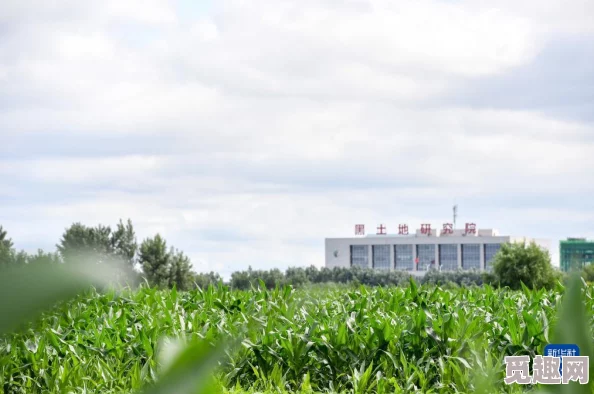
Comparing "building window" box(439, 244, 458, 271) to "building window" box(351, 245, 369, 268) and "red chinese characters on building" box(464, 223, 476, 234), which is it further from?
"building window" box(351, 245, 369, 268)

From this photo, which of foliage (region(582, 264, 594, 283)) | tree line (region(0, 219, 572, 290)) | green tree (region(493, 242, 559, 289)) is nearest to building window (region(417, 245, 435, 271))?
tree line (region(0, 219, 572, 290))

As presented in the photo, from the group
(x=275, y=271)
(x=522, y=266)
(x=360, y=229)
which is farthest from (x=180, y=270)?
(x=360, y=229)

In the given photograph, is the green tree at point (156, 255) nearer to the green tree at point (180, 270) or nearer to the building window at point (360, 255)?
the green tree at point (180, 270)

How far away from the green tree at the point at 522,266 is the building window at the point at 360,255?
54.8m

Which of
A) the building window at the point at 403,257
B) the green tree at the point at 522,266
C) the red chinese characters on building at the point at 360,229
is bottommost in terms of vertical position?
the building window at the point at 403,257

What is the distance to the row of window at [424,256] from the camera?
243 feet

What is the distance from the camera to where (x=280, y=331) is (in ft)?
16.0

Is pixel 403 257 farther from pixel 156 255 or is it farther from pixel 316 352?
pixel 316 352

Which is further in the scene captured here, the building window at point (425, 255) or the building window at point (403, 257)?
the building window at point (403, 257)

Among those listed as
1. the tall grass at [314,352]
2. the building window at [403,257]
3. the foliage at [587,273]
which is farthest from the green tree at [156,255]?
the building window at [403,257]

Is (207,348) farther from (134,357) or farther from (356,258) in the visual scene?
(356,258)

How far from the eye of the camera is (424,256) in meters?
76.1

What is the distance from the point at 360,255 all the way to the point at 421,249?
6.87 m

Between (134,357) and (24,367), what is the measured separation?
80 cm
